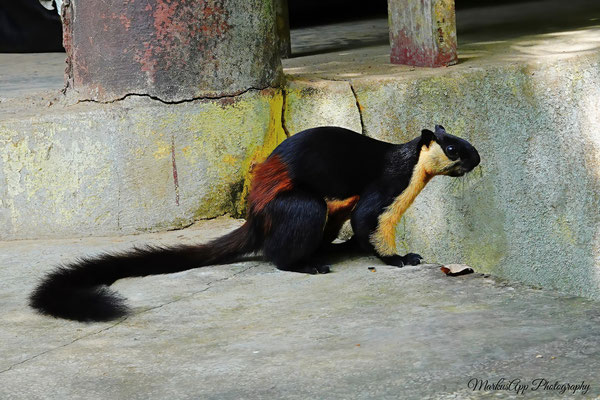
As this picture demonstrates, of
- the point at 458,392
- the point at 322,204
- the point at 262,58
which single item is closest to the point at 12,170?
the point at 262,58

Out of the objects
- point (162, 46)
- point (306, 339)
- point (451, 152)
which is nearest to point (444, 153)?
point (451, 152)

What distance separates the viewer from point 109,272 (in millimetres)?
4062

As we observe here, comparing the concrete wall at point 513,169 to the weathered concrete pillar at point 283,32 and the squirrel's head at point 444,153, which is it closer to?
the squirrel's head at point 444,153

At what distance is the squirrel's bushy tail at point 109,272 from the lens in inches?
143

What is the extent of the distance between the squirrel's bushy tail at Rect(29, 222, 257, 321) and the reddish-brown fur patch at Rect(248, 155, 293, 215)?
0.48ft

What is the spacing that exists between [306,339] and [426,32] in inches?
124

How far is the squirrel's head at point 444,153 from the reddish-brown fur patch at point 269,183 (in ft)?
2.09

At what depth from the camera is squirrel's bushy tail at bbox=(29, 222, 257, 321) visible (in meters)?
3.64

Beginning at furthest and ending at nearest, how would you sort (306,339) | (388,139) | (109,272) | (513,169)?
(513,169) → (388,139) → (109,272) → (306,339)

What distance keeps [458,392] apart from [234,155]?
2.74 meters

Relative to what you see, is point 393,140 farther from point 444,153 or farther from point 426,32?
A: point 444,153

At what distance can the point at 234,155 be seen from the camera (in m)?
5.14

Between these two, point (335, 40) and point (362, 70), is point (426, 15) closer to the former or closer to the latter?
point (362, 70)

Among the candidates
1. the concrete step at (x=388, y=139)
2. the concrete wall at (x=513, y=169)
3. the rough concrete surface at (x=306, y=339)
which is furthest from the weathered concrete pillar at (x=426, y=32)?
the rough concrete surface at (x=306, y=339)
